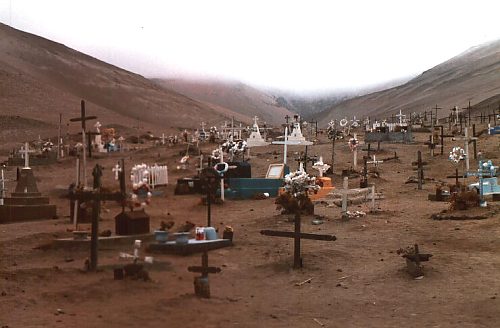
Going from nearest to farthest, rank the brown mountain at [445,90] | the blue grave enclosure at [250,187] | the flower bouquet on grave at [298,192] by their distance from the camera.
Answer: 1. the flower bouquet on grave at [298,192]
2. the blue grave enclosure at [250,187]
3. the brown mountain at [445,90]

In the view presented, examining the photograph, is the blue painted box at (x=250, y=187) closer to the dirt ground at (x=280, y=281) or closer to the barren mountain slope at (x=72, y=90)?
the dirt ground at (x=280, y=281)

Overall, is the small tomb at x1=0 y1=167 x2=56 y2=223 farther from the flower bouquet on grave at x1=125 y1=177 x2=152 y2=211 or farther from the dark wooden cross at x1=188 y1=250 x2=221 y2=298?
the dark wooden cross at x1=188 y1=250 x2=221 y2=298

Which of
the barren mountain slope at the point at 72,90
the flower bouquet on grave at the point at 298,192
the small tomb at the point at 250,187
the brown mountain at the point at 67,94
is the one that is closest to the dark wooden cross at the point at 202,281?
the flower bouquet on grave at the point at 298,192

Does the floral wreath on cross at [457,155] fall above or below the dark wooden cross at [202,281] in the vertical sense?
above

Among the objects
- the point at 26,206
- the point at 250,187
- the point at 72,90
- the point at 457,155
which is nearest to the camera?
the point at 26,206

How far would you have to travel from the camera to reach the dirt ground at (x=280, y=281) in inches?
313

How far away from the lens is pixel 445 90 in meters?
131

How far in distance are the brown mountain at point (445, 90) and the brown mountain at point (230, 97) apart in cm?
1512

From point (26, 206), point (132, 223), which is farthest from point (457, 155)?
point (132, 223)

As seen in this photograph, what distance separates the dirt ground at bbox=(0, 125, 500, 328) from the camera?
7.95 metres

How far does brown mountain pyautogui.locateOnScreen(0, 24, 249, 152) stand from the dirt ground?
55.5 meters

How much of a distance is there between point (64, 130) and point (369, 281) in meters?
64.1

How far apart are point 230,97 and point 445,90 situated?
61.7m

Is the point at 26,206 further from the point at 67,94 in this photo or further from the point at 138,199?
the point at 67,94
